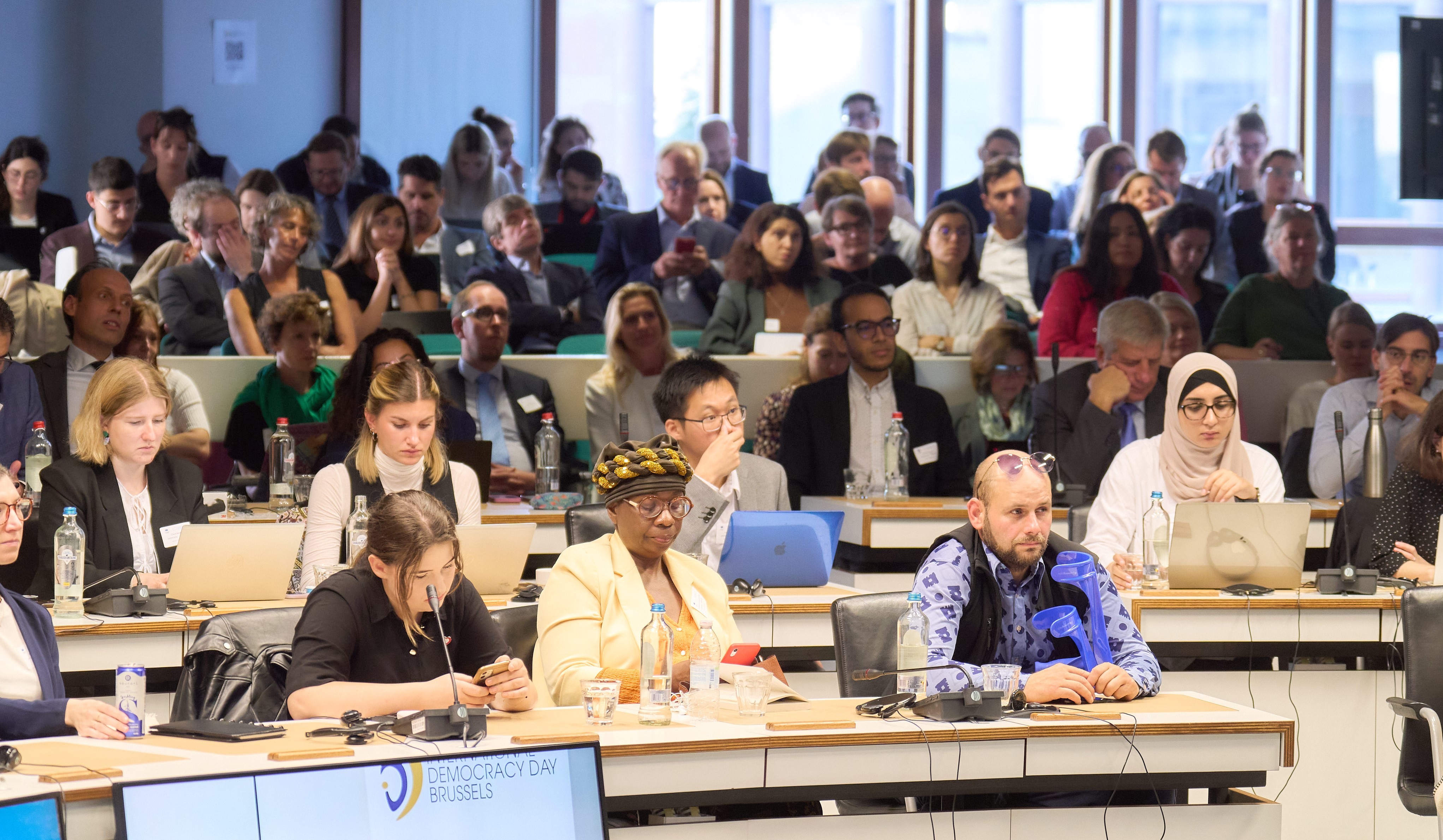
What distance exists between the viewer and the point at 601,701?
2.59 metres

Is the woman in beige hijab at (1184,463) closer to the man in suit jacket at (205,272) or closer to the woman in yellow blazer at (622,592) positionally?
the woman in yellow blazer at (622,592)

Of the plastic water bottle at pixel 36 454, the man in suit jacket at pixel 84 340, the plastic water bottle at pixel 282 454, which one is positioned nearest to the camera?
the plastic water bottle at pixel 36 454

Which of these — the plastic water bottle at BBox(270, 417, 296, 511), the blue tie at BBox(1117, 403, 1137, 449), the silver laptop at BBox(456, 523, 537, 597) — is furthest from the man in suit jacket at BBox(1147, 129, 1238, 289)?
the silver laptop at BBox(456, 523, 537, 597)

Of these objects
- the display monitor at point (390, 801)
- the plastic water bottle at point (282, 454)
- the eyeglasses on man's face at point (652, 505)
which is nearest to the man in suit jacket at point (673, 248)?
the plastic water bottle at point (282, 454)

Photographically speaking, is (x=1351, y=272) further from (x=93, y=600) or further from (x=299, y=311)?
(x=93, y=600)

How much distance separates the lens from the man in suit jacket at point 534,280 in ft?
22.5

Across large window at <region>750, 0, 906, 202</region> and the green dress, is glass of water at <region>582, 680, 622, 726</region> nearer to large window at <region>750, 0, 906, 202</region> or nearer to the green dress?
the green dress

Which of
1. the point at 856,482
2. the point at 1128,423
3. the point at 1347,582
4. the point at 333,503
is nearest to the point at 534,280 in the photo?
the point at 856,482

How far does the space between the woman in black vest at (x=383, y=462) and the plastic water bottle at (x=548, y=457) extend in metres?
1.30

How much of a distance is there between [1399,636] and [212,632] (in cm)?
302

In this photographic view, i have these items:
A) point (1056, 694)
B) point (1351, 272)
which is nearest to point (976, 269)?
point (1056, 694)

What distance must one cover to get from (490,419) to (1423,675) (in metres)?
3.75

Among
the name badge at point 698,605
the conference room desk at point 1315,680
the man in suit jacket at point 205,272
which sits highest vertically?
the man in suit jacket at point 205,272

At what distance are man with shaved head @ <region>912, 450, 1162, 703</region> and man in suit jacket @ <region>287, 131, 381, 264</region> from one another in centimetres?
544
